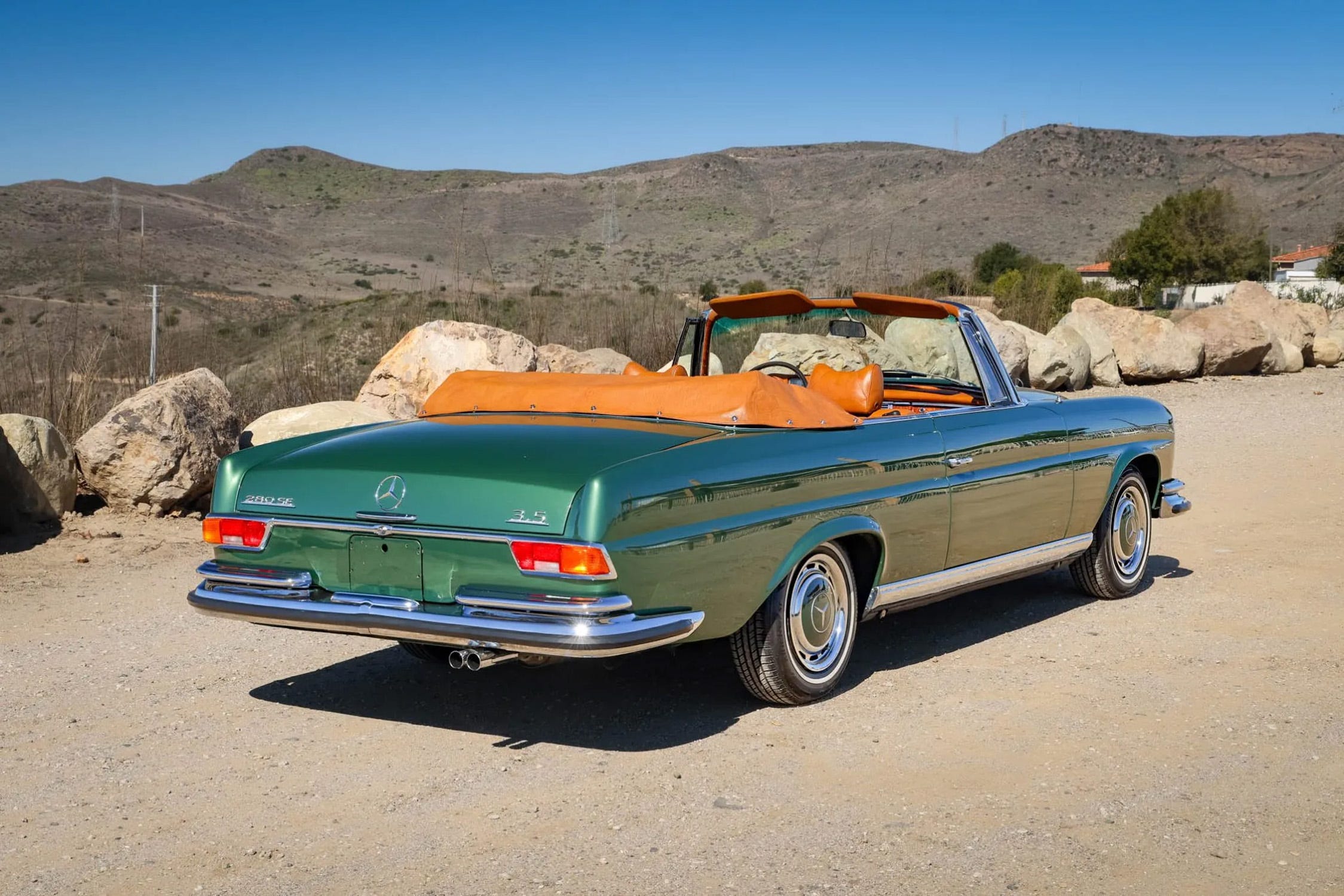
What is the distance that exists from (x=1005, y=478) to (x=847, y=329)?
0.98 meters

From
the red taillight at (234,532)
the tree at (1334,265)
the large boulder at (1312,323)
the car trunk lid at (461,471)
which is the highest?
the tree at (1334,265)

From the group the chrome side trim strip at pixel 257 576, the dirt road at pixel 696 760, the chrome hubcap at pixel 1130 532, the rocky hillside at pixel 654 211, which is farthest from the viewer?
the rocky hillside at pixel 654 211

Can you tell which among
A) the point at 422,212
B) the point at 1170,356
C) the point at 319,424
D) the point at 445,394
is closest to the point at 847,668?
the point at 445,394

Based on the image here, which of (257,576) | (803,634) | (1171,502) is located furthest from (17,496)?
(1171,502)

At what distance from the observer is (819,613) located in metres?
5.23

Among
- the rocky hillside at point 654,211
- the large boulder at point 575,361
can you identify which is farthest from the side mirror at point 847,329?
the rocky hillside at point 654,211

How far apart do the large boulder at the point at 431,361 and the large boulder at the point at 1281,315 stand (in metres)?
15.3

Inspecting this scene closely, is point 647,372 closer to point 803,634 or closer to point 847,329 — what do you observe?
point 847,329

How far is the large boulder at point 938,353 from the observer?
6.45 m

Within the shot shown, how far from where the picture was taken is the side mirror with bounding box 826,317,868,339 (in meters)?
6.32

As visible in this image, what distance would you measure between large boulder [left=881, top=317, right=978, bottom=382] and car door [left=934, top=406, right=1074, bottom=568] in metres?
0.30

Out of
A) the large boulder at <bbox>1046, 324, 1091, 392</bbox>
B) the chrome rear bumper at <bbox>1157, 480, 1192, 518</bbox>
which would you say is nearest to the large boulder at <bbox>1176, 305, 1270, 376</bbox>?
the large boulder at <bbox>1046, 324, 1091, 392</bbox>

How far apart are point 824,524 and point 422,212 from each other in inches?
3125

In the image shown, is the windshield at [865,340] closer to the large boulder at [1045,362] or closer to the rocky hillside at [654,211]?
the large boulder at [1045,362]
